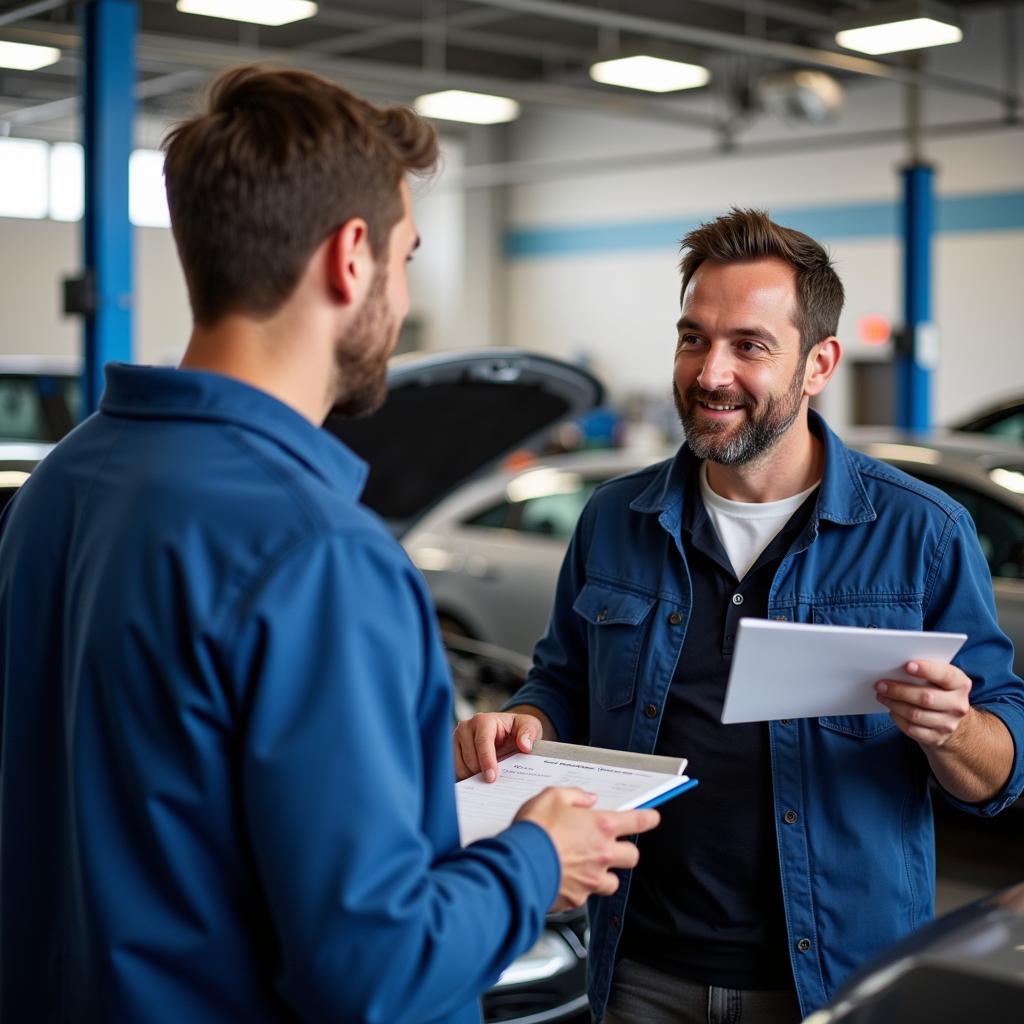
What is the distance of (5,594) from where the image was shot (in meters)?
1.38

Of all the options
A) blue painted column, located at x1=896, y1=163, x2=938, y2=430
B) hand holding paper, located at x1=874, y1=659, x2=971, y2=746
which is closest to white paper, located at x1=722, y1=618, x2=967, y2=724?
hand holding paper, located at x1=874, y1=659, x2=971, y2=746

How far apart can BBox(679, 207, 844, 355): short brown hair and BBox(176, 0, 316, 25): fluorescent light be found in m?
5.75

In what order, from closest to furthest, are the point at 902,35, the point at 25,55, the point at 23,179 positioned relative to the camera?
the point at 25,55, the point at 902,35, the point at 23,179

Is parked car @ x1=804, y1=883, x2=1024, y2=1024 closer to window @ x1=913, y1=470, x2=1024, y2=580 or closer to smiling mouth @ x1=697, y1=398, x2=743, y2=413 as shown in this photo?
smiling mouth @ x1=697, y1=398, x2=743, y2=413

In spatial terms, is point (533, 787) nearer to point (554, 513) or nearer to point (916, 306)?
point (554, 513)

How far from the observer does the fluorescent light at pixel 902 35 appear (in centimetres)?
818

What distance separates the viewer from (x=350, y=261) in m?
1.27

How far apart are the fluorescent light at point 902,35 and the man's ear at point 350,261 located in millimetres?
7723

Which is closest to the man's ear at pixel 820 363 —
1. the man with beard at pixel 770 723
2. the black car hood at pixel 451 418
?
the man with beard at pixel 770 723

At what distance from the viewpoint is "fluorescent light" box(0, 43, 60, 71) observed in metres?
7.66

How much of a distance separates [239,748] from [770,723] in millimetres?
1011

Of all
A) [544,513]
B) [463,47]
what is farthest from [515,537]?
[463,47]

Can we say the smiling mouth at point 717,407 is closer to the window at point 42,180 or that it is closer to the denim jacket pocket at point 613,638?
the denim jacket pocket at point 613,638

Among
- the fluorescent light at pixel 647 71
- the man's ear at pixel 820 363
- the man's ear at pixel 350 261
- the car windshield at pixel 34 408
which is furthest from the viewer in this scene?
the fluorescent light at pixel 647 71
